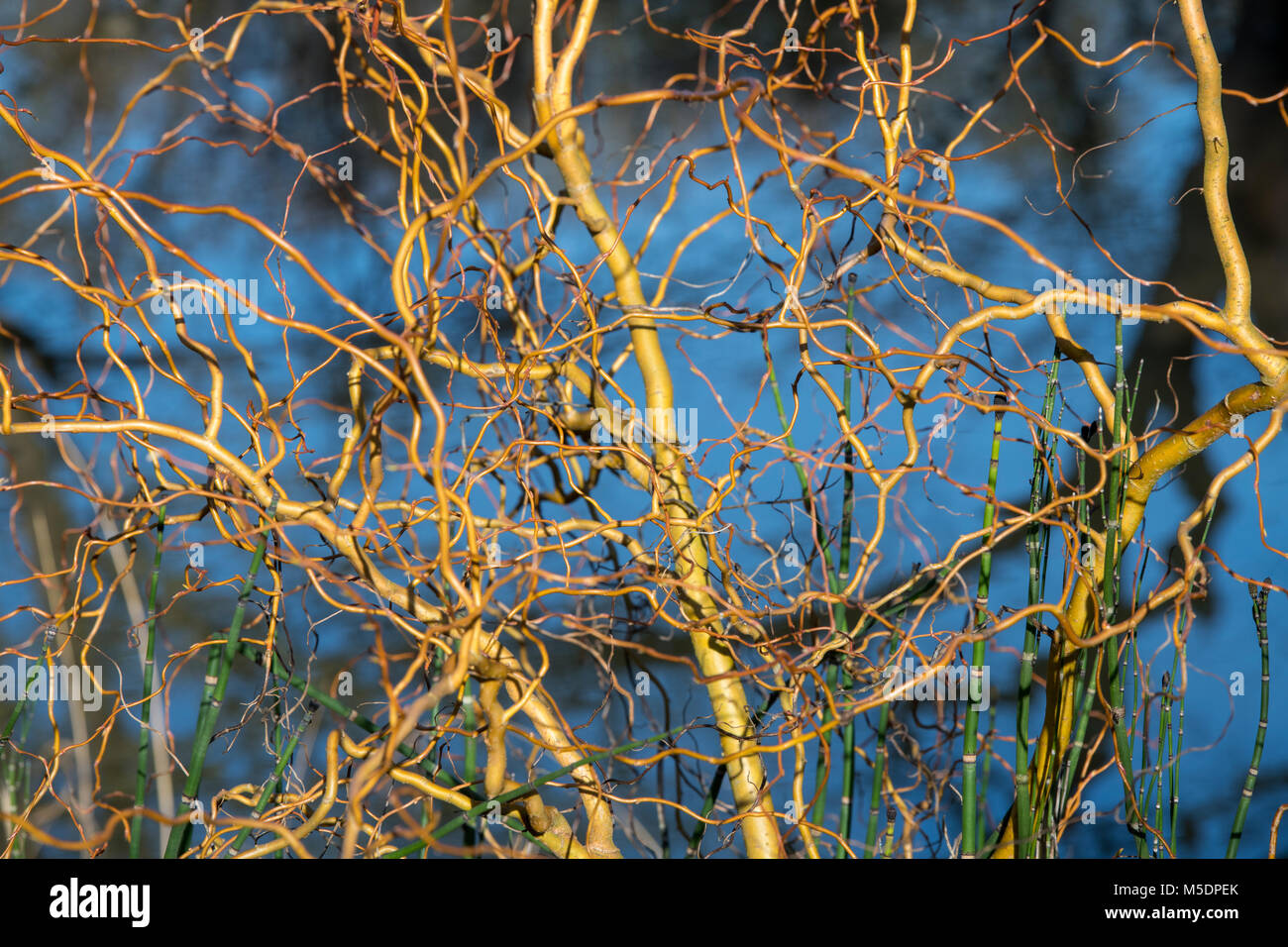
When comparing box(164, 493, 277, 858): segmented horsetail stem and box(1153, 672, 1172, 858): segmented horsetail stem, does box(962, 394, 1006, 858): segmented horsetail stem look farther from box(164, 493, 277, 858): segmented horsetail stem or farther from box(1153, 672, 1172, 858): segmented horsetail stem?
box(164, 493, 277, 858): segmented horsetail stem

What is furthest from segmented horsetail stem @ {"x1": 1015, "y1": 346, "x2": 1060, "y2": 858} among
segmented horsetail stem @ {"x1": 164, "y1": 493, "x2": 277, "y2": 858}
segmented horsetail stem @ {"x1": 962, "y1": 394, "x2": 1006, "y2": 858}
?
segmented horsetail stem @ {"x1": 164, "y1": 493, "x2": 277, "y2": 858}

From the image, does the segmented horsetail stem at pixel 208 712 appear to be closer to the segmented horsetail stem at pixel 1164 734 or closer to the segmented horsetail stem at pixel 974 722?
the segmented horsetail stem at pixel 974 722

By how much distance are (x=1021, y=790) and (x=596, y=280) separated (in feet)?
2.07

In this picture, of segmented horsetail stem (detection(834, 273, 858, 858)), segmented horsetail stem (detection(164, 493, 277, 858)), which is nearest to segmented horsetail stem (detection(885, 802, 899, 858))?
segmented horsetail stem (detection(834, 273, 858, 858))

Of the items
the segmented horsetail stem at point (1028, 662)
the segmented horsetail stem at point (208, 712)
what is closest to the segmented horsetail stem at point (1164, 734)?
the segmented horsetail stem at point (1028, 662)

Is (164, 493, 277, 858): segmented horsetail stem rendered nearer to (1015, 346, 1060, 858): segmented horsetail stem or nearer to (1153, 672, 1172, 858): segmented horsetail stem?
(1015, 346, 1060, 858): segmented horsetail stem

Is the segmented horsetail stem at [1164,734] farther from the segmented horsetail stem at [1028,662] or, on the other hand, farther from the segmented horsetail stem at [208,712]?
the segmented horsetail stem at [208,712]

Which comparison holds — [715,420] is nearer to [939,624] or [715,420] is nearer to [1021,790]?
[939,624]

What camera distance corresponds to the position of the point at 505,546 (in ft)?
2.90

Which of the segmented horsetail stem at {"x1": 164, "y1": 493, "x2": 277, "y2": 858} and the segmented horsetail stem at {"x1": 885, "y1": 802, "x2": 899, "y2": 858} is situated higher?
the segmented horsetail stem at {"x1": 164, "y1": 493, "x2": 277, "y2": 858}

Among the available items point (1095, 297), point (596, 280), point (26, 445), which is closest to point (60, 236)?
point (26, 445)

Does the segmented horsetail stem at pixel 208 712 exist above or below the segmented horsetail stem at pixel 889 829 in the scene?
above

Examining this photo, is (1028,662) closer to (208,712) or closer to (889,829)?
(889,829)

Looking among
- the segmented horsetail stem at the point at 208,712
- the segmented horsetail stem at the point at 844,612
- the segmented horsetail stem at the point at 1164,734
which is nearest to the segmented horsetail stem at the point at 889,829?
the segmented horsetail stem at the point at 844,612
